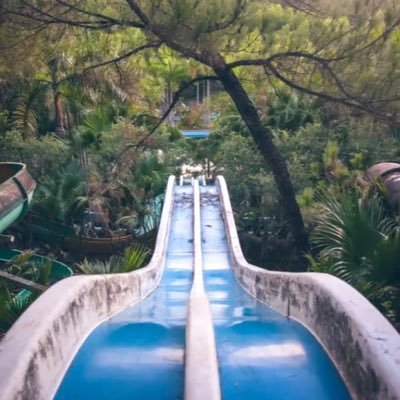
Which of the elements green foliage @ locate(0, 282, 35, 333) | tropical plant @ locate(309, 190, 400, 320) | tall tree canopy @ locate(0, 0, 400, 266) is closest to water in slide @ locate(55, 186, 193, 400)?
green foliage @ locate(0, 282, 35, 333)

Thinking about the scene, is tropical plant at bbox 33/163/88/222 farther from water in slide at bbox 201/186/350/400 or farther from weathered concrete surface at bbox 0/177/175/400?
weathered concrete surface at bbox 0/177/175/400

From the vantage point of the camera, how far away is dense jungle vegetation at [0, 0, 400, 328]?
7.76 metres

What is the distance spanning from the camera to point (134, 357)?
4094 millimetres

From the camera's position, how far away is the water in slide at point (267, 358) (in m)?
3.55

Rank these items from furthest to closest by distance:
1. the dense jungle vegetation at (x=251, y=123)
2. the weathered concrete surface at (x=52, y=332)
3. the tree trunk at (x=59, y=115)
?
the tree trunk at (x=59, y=115) < the dense jungle vegetation at (x=251, y=123) < the weathered concrete surface at (x=52, y=332)

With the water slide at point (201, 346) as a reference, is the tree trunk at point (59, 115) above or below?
above

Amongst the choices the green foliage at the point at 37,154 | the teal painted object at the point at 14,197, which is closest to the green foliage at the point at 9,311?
the teal painted object at the point at 14,197

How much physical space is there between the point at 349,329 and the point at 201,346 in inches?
37.3

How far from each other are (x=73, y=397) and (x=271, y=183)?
8.53 m

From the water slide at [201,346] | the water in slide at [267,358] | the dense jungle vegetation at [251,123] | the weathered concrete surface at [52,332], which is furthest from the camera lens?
the dense jungle vegetation at [251,123]

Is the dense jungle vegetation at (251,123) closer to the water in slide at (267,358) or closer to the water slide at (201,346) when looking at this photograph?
the water in slide at (267,358)

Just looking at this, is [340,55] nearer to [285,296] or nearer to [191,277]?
[191,277]

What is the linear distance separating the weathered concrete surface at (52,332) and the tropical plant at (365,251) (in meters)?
2.46

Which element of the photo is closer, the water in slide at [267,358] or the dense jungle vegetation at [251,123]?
the water in slide at [267,358]
